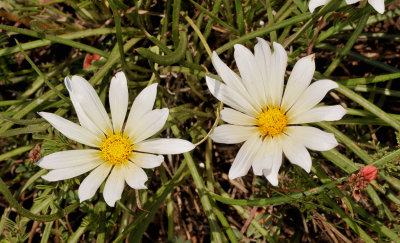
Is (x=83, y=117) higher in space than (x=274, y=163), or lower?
higher

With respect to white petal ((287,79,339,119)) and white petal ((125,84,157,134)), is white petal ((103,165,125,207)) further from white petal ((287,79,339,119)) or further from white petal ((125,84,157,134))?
white petal ((287,79,339,119))

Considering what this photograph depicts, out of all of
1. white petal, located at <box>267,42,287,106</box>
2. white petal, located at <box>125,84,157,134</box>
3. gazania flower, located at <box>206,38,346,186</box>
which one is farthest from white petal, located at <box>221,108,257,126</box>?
white petal, located at <box>125,84,157,134</box>

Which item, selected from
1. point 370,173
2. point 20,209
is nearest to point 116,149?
point 20,209

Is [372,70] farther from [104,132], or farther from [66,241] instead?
[66,241]

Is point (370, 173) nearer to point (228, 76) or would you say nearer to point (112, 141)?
point (228, 76)

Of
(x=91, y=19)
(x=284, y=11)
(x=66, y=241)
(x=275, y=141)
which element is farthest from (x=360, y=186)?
(x=91, y=19)

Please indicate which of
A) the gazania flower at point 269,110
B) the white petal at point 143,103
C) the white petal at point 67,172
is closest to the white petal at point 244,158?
the gazania flower at point 269,110
